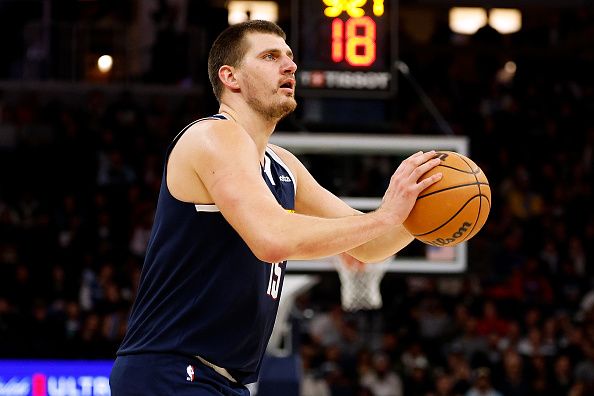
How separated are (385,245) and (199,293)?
96 centimetres

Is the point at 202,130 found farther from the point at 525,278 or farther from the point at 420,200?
the point at 525,278

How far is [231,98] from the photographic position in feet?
13.2

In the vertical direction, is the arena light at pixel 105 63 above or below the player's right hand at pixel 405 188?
below

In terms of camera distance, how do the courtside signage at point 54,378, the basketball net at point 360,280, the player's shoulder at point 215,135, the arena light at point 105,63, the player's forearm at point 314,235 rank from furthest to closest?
1. the arena light at point 105,63
2. the basketball net at point 360,280
3. the courtside signage at point 54,378
4. the player's shoulder at point 215,135
5. the player's forearm at point 314,235

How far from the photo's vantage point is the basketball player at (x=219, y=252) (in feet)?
11.8

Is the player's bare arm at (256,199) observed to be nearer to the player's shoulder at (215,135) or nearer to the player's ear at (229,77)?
the player's shoulder at (215,135)

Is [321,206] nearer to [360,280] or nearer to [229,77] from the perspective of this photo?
[229,77]

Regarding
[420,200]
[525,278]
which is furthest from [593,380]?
[420,200]

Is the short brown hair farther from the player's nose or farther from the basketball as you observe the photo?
the basketball

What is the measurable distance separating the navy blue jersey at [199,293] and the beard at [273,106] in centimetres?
36

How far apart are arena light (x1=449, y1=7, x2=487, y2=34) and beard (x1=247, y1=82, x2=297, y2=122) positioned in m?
19.9

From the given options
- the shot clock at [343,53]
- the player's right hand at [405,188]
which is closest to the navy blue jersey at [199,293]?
the player's right hand at [405,188]

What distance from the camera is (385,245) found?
4391 mm

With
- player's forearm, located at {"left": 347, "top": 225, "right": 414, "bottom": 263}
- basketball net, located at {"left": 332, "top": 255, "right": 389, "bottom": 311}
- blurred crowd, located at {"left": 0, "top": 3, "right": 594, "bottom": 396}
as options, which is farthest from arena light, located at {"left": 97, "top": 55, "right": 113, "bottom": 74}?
player's forearm, located at {"left": 347, "top": 225, "right": 414, "bottom": 263}
